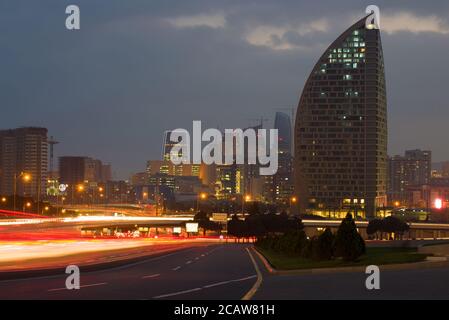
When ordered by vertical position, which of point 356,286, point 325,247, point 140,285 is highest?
point 325,247

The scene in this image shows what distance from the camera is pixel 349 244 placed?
113ft

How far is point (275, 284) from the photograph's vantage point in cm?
2709

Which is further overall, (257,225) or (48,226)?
(257,225)

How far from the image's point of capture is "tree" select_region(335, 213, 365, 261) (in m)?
34.5

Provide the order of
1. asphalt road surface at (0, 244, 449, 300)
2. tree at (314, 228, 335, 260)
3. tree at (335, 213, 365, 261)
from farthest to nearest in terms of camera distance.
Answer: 1. tree at (314, 228, 335, 260)
2. tree at (335, 213, 365, 261)
3. asphalt road surface at (0, 244, 449, 300)

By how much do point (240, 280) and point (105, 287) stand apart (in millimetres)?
5904

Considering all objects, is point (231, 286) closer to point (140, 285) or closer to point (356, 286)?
point (140, 285)

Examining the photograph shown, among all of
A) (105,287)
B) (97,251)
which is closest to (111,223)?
(97,251)

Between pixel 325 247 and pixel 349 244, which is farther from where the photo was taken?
pixel 325 247

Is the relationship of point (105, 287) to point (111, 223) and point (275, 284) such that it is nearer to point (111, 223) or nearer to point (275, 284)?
point (275, 284)

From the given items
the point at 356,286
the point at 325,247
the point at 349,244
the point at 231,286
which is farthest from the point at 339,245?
the point at 356,286

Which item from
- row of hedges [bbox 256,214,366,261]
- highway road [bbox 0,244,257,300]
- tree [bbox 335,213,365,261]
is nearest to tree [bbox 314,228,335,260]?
row of hedges [bbox 256,214,366,261]

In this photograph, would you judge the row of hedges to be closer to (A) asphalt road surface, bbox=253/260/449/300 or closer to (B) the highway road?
(B) the highway road
